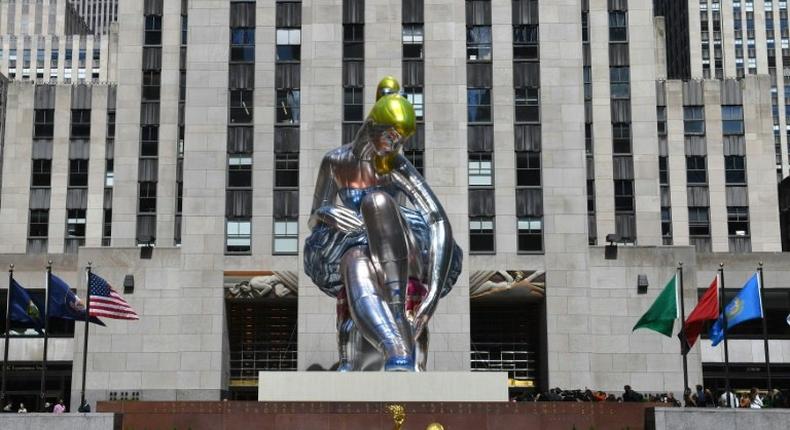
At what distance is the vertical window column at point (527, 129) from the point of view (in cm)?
5638

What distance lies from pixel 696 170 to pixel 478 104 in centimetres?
2113

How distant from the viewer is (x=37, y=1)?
123 metres

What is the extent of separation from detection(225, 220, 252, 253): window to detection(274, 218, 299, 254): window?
1.30 metres

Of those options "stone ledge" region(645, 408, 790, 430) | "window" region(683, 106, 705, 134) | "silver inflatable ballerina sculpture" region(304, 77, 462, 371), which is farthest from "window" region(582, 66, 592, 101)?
"stone ledge" region(645, 408, 790, 430)

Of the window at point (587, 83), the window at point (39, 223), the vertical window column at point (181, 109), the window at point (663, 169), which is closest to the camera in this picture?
the vertical window column at point (181, 109)

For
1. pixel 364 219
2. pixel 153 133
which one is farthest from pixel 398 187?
pixel 153 133

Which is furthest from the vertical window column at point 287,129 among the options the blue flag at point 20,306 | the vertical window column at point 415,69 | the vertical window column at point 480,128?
the blue flag at point 20,306

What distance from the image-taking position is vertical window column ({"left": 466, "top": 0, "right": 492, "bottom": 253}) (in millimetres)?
56656

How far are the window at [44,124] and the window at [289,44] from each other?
23.4 metres

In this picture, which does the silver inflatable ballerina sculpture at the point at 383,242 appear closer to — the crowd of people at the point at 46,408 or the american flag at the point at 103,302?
the american flag at the point at 103,302

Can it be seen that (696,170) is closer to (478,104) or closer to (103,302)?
(478,104)

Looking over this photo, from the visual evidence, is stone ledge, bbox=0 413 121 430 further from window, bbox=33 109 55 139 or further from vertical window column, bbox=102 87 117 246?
window, bbox=33 109 55 139

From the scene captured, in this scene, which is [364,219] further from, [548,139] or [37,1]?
[37,1]

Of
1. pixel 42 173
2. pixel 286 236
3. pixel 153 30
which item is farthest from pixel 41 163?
pixel 286 236
